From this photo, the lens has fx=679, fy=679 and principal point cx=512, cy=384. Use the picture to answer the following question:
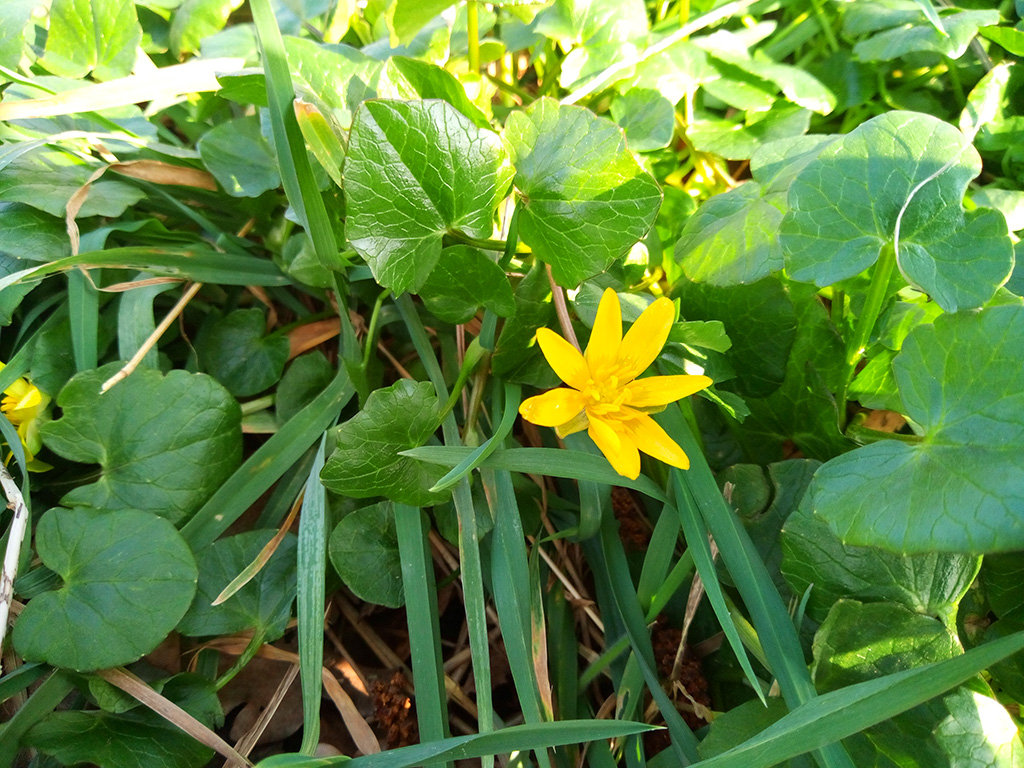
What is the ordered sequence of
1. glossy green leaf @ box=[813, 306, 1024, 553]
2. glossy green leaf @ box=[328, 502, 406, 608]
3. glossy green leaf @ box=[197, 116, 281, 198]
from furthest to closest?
glossy green leaf @ box=[197, 116, 281, 198]
glossy green leaf @ box=[328, 502, 406, 608]
glossy green leaf @ box=[813, 306, 1024, 553]

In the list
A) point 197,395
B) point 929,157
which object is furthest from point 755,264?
point 197,395

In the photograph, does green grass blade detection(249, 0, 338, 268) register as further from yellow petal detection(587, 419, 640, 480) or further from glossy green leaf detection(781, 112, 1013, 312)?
glossy green leaf detection(781, 112, 1013, 312)

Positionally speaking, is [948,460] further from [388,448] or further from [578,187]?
[388,448]

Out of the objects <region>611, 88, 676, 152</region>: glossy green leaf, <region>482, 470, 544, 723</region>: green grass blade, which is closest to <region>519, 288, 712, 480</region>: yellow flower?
<region>482, 470, 544, 723</region>: green grass blade

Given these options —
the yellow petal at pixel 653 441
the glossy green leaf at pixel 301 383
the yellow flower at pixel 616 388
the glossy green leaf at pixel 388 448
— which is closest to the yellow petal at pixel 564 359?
the yellow flower at pixel 616 388

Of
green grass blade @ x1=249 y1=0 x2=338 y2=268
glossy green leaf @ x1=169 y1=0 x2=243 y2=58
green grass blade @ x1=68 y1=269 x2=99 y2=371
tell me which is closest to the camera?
green grass blade @ x1=249 y1=0 x2=338 y2=268

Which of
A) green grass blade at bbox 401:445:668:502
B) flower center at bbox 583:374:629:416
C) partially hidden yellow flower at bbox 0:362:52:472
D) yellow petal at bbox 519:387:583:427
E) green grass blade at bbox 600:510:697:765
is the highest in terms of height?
partially hidden yellow flower at bbox 0:362:52:472

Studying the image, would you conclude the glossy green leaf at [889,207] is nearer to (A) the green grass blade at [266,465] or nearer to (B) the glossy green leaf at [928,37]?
(B) the glossy green leaf at [928,37]
